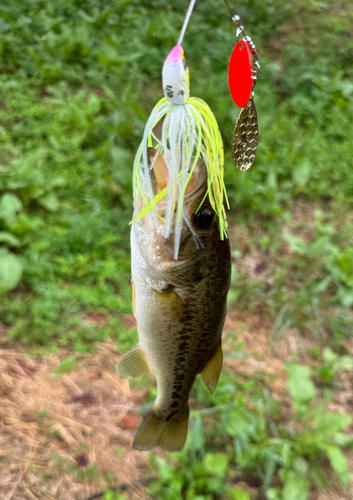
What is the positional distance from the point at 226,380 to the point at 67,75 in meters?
3.93

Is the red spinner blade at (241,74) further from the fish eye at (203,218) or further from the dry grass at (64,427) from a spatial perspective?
the dry grass at (64,427)

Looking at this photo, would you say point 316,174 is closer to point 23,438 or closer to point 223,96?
point 223,96

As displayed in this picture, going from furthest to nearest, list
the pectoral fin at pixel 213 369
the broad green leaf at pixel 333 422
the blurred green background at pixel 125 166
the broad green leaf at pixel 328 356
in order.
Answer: the broad green leaf at pixel 328 356 → the blurred green background at pixel 125 166 → the broad green leaf at pixel 333 422 → the pectoral fin at pixel 213 369

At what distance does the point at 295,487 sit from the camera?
2355 millimetres

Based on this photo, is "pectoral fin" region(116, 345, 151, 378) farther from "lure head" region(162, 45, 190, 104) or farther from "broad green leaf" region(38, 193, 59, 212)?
"broad green leaf" region(38, 193, 59, 212)

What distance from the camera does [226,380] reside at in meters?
2.87

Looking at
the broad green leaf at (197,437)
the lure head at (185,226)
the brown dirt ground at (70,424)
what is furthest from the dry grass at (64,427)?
the lure head at (185,226)

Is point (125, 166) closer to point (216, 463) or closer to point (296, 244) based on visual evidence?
point (296, 244)

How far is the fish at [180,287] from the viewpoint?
39.7 inches

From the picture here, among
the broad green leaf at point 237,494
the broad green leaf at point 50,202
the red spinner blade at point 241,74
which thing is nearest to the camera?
the red spinner blade at point 241,74

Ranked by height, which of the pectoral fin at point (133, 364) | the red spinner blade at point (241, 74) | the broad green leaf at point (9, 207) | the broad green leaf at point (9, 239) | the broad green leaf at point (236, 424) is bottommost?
the broad green leaf at point (236, 424)

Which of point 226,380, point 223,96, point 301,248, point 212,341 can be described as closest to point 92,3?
point 223,96

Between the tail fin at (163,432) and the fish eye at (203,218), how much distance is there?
0.99m

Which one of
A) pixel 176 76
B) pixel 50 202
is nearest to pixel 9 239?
pixel 50 202
